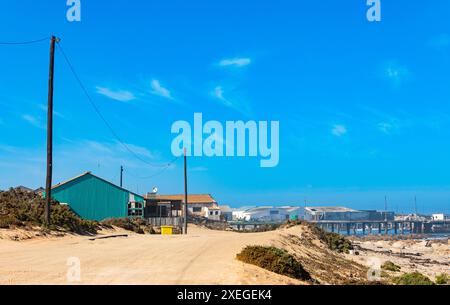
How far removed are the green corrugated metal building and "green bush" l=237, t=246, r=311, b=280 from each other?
133ft

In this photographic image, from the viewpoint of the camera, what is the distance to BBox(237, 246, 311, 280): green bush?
13577mm

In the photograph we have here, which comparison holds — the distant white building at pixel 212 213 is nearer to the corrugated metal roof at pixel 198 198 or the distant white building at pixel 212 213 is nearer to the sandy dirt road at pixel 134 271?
the corrugated metal roof at pixel 198 198

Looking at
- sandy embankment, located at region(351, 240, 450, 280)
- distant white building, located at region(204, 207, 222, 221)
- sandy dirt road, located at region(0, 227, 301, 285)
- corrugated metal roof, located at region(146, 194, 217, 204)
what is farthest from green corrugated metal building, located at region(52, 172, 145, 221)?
corrugated metal roof, located at region(146, 194, 217, 204)

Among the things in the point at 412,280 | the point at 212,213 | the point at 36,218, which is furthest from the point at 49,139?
the point at 212,213

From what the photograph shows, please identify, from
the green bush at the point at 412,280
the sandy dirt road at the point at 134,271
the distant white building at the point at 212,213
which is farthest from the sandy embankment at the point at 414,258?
the distant white building at the point at 212,213

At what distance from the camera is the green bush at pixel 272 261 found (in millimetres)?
13577

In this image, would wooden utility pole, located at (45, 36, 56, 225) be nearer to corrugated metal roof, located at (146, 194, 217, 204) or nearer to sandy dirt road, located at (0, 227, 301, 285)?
sandy dirt road, located at (0, 227, 301, 285)

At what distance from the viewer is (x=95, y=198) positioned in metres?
54.0

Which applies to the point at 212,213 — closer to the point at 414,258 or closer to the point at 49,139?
the point at 414,258

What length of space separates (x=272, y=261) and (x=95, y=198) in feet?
143

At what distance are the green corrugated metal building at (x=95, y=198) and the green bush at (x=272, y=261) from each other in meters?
40.4

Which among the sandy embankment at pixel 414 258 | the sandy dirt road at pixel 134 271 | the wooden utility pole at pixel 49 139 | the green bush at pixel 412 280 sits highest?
the wooden utility pole at pixel 49 139
